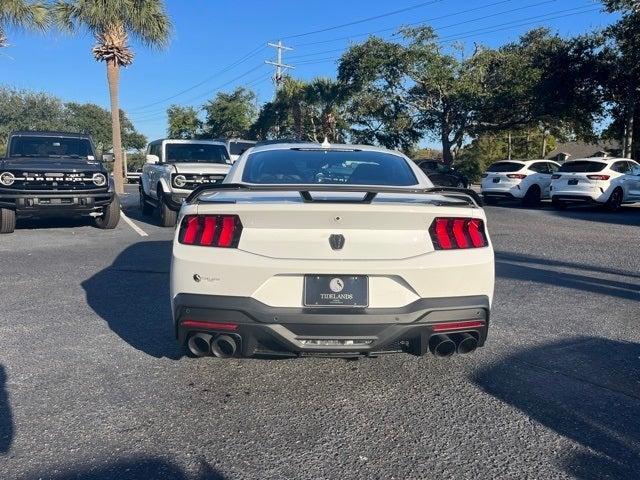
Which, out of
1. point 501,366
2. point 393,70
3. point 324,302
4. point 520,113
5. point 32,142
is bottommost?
point 501,366

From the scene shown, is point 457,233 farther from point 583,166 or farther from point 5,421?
point 583,166

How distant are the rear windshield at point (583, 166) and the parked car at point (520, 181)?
1478 millimetres

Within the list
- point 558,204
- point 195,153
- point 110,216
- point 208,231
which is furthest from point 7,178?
point 558,204

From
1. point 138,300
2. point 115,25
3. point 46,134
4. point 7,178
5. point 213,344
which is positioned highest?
point 115,25

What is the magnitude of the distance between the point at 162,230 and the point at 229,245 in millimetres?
8665

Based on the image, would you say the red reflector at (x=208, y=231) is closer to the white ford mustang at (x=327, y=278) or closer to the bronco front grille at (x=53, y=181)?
the white ford mustang at (x=327, y=278)

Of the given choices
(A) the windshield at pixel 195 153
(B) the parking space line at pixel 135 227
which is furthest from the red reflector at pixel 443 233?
(A) the windshield at pixel 195 153

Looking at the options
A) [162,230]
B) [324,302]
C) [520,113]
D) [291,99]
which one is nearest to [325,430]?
[324,302]

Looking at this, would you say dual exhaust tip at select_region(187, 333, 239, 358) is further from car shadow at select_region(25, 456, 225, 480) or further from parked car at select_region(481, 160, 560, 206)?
parked car at select_region(481, 160, 560, 206)

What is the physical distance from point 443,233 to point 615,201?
615 inches

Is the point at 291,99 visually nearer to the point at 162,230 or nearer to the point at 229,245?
the point at 162,230

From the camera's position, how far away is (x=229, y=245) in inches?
138

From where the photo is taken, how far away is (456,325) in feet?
11.6

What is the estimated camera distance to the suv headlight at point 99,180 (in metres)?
11.4
